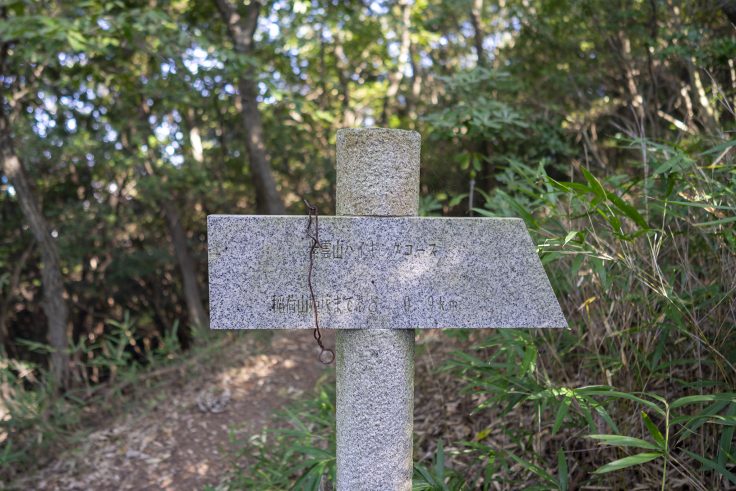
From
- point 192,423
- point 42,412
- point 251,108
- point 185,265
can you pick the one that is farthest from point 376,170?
point 185,265

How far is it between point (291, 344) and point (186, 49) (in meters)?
2.94

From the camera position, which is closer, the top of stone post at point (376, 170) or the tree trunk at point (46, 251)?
the top of stone post at point (376, 170)

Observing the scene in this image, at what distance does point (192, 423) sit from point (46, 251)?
2.42m

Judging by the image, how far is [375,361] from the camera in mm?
2047

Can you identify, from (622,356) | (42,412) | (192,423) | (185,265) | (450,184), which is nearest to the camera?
(622,356)

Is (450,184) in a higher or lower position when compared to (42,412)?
higher

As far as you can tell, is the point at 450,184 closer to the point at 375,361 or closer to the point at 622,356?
the point at 622,356

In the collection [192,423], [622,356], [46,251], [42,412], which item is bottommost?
[192,423]

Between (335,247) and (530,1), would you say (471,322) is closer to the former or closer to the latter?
(335,247)

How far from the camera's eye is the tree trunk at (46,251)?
5867 mm

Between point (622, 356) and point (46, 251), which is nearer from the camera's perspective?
point (622, 356)

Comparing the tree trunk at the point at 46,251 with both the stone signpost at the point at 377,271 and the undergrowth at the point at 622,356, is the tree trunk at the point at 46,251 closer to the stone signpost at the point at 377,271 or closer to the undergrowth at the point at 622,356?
the undergrowth at the point at 622,356

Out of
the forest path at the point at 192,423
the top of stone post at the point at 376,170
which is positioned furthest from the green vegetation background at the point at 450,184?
the top of stone post at the point at 376,170

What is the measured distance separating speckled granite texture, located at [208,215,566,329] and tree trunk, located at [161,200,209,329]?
256 inches
